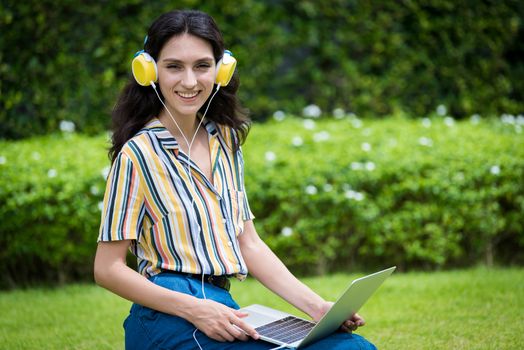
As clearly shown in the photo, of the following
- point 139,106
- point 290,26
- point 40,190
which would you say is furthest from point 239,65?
point 139,106

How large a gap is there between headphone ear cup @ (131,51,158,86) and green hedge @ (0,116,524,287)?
237 centimetres

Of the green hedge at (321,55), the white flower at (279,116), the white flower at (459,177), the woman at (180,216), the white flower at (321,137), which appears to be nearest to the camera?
the woman at (180,216)

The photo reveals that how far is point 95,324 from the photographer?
13.4 ft

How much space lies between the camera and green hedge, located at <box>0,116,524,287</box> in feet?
15.8

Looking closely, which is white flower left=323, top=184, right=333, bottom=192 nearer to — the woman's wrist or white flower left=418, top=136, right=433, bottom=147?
white flower left=418, top=136, right=433, bottom=147

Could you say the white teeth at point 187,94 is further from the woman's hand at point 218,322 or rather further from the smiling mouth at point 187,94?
the woman's hand at point 218,322

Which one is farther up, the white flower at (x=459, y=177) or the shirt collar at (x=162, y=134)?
the shirt collar at (x=162, y=134)

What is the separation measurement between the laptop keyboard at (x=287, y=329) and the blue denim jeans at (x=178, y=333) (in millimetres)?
42

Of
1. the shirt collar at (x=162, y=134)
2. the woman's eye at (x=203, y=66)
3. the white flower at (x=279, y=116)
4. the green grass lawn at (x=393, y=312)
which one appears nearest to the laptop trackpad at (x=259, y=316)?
the shirt collar at (x=162, y=134)

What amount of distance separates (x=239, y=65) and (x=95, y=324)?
11.6ft

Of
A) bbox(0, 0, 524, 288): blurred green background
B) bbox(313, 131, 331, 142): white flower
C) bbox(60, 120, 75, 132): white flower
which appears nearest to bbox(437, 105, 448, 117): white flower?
bbox(0, 0, 524, 288): blurred green background

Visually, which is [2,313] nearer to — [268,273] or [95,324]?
[95,324]

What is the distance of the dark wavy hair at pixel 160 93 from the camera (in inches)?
99.1

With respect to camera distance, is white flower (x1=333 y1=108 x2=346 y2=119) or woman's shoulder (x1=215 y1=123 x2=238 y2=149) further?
white flower (x1=333 y1=108 x2=346 y2=119)
